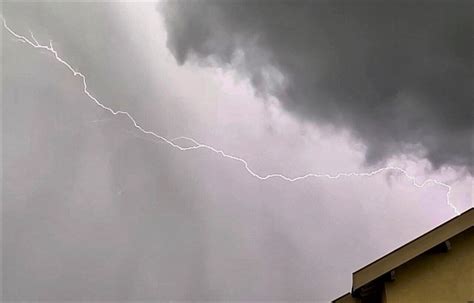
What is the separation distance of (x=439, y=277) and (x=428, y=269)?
0.77ft

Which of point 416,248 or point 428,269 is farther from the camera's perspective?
point 428,269

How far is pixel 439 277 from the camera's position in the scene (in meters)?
9.54

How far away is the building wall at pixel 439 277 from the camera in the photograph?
9.30 metres

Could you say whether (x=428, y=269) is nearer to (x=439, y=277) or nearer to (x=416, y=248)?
(x=439, y=277)

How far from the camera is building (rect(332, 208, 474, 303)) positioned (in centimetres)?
941

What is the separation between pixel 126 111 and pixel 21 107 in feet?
18.6

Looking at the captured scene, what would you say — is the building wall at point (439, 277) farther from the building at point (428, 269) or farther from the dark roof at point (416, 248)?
the dark roof at point (416, 248)

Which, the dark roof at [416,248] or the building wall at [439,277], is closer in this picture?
the building wall at [439,277]

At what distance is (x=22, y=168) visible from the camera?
27.2 metres

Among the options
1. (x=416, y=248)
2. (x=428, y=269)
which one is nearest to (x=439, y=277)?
(x=428, y=269)

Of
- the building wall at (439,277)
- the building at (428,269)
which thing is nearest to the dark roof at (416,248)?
the building at (428,269)

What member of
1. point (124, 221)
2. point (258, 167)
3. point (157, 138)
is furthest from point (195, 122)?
point (124, 221)

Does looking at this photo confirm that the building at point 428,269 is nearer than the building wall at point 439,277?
No

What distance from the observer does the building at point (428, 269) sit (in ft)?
30.9
